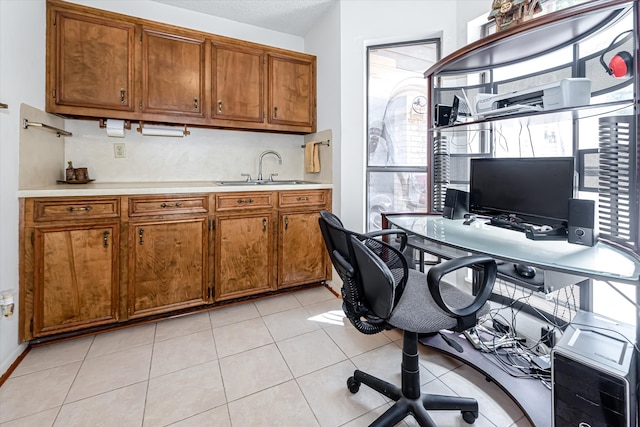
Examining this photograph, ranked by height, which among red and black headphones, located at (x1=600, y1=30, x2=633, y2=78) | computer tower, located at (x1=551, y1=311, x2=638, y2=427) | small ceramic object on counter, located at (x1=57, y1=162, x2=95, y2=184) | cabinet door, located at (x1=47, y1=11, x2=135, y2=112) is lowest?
computer tower, located at (x1=551, y1=311, x2=638, y2=427)

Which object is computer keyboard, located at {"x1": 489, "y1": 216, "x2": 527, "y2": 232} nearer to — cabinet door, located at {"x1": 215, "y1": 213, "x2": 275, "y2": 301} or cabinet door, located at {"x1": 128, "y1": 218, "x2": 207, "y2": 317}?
cabinet door, located at {"x1": 215, "y1": 213, "x2": 275, "y2": 301}

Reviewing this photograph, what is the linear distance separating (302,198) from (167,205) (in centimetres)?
111

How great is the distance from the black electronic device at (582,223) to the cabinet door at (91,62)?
2881 millimetres

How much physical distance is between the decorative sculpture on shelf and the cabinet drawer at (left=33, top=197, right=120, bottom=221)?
2.62 m

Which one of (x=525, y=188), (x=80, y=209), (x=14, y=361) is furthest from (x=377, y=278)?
(x=14, y=361)

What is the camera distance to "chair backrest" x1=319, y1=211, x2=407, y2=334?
3.43ft

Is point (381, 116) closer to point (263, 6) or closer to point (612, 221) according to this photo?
point (263, 6)

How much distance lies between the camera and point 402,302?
128 centimetres

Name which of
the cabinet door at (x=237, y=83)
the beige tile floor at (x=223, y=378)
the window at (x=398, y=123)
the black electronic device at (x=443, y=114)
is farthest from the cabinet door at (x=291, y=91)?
the beige tile floor at (x=223, y=378)

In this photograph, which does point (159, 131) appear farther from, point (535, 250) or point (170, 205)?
point (535, 250)

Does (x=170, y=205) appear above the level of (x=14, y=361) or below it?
above

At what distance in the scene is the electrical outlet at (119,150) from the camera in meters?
2.59

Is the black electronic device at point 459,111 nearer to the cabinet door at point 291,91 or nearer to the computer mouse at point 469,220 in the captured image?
the computer mouse at point 469,220

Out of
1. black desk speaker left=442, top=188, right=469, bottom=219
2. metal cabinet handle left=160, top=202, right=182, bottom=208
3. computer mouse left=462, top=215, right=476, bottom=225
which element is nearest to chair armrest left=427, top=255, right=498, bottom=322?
computer mouse left=462, top=215, right=476, bottom=225
